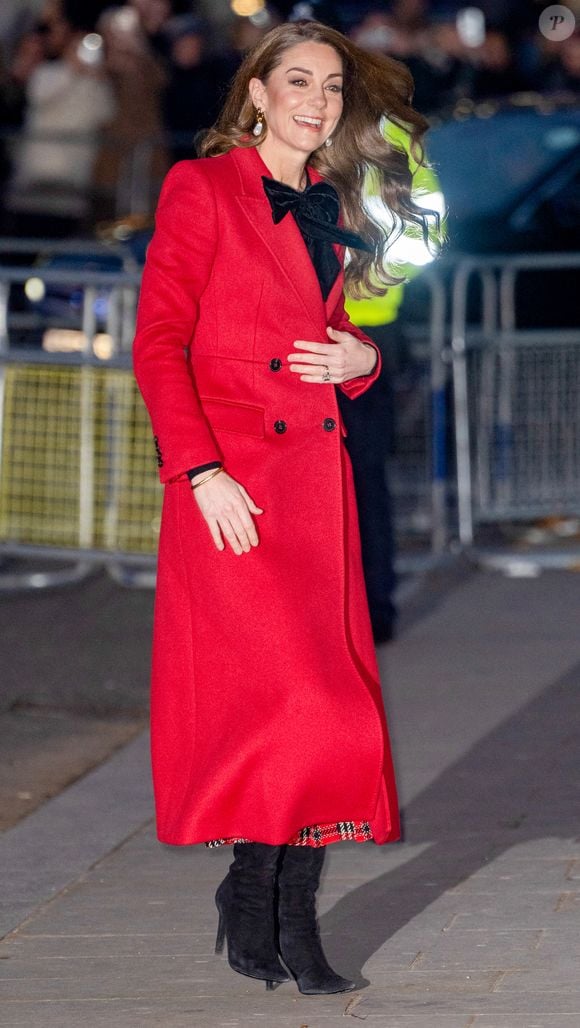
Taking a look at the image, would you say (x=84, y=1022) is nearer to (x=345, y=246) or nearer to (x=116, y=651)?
(x=345, y=246)

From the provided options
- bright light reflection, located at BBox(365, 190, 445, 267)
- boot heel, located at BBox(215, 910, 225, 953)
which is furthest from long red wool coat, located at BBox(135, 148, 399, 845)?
bright light reflection, located at BBox(365, 190, 445, 267)

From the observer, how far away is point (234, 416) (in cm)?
373

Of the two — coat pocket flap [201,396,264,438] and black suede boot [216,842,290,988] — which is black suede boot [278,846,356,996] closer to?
black suede boot [216,842,290,988]

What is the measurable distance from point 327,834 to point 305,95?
146cm

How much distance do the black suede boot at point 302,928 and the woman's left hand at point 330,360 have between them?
0.93 m

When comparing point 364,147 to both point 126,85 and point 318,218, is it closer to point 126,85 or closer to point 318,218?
point 318,218

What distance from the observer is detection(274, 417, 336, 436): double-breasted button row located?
3.72m

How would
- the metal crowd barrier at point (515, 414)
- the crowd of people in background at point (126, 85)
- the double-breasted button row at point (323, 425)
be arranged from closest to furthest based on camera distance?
the double-breasted button row at point (323, 425)
the metal crowd barrier at point (515, 414)
the crowd of people in background at point (126, 85)

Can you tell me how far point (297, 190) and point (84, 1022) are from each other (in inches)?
66.7

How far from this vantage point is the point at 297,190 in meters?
3.86

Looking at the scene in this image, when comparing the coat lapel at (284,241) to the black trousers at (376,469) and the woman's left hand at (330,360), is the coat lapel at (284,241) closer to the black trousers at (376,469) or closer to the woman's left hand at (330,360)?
the woman's left hand at (330,360)

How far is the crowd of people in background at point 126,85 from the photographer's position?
13.6 m

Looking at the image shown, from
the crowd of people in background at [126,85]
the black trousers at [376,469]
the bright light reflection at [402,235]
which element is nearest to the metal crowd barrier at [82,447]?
the black trousers at [376,469]

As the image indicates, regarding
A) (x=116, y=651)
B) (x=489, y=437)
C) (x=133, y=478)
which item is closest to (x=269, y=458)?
(x=116, y=651)
